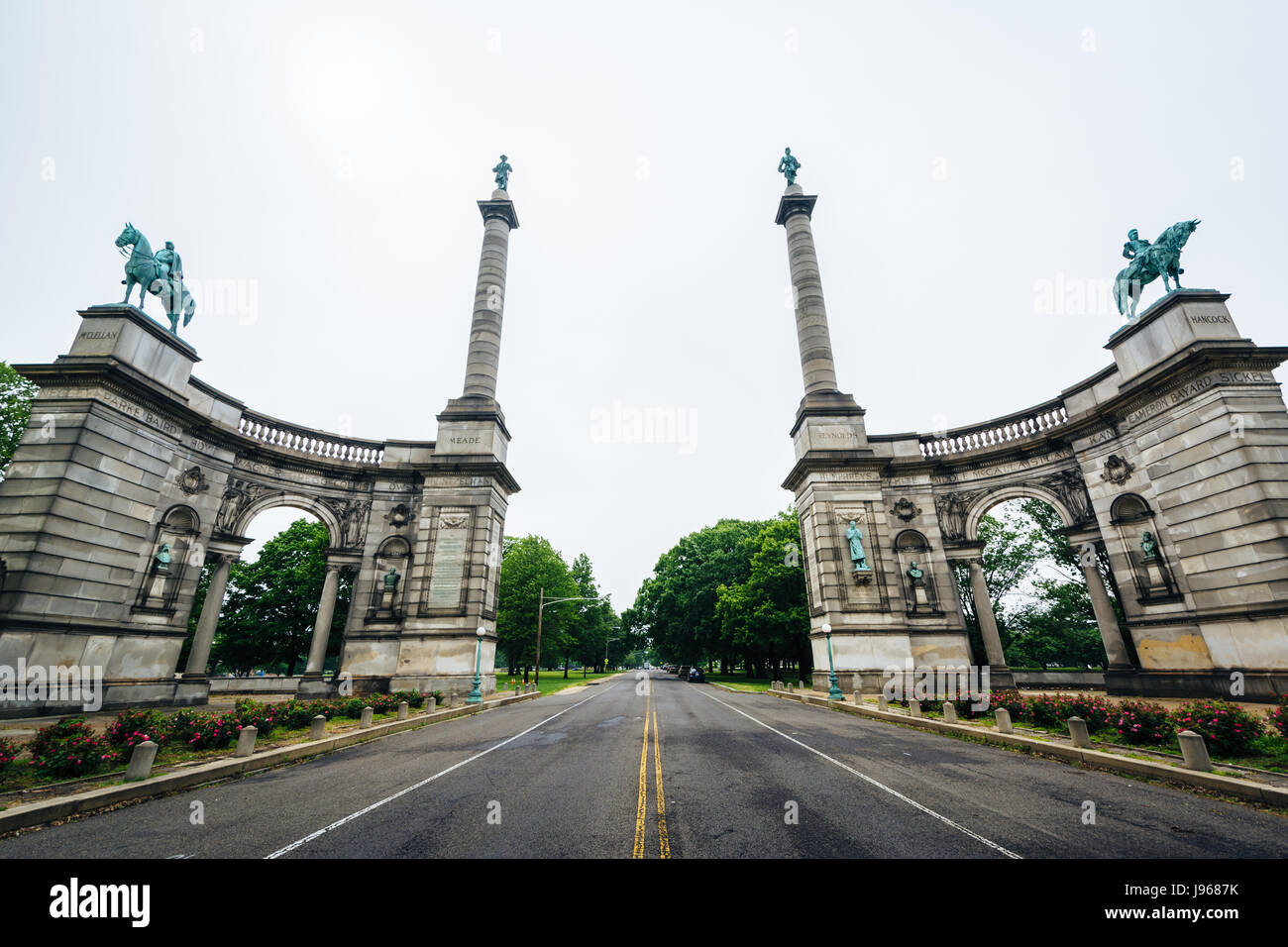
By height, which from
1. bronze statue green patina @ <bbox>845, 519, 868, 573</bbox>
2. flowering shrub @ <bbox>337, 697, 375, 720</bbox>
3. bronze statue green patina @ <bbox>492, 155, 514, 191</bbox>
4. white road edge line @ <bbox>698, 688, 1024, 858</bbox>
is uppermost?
bronze statue green patina @ <bbox>492, 155, 514, 191</bbox>

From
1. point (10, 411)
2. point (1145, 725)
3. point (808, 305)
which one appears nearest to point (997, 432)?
point (808, 305)

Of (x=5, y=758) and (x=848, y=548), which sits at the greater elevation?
(x=848, y=548)

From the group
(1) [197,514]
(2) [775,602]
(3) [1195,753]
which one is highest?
(1) [197,514]

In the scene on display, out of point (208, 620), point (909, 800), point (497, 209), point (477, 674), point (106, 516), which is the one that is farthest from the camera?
point (497, 209)

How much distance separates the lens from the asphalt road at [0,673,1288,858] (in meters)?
5.62

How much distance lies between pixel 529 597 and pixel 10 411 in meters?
35.1

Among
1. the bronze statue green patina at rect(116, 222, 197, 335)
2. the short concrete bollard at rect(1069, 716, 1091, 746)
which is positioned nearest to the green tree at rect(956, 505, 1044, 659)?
the short concrete bollard at rect(1069, 716, 1091, 746)

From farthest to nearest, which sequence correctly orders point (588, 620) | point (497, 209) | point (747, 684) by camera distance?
1. point (588, 620)
2. point (747, 684)
3. point (497, 209)

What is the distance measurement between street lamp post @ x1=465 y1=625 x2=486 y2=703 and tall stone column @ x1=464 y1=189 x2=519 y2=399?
12.6 m

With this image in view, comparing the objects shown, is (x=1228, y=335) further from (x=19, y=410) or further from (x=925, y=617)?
(x=19, y=410)

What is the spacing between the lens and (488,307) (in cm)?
2984

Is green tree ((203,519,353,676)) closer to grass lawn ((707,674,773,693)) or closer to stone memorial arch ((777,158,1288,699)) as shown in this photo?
grass lawn ((707,674,773,693))

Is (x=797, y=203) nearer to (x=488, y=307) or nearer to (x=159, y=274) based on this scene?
(x=488, y=307)

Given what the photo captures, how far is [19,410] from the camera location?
24.6m
